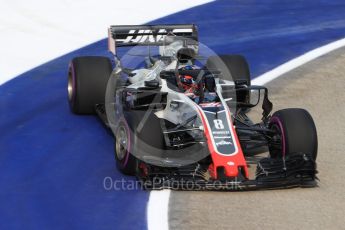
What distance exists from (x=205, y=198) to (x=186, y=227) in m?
0.85

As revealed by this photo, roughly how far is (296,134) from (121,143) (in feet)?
6.88

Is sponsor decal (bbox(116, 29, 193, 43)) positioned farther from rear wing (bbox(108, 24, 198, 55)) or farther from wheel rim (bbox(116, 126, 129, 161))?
wheel rim (bbox(116, 126, 129, 161))

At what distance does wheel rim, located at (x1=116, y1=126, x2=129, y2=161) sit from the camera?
31.6ft

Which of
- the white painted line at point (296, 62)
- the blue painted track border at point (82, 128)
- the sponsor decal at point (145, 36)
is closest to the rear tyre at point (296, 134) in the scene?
the blue painted track border at point (82, 128)

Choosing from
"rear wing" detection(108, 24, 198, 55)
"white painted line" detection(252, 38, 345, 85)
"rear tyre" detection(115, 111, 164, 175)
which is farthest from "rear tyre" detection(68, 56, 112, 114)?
"white painted line" detection(252, 38, 345, 85)

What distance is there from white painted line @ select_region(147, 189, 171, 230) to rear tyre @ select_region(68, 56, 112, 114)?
304 centimetres

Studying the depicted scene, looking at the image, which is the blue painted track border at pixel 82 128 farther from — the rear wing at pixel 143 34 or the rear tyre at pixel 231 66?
the rear tyre at pixel 231 66

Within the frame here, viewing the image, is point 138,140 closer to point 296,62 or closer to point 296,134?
point 296,134

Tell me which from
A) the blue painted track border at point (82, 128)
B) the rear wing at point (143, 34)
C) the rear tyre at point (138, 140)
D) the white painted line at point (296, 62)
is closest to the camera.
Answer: the blue painted track border at point (82, 128)

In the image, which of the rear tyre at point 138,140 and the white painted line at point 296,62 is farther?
the white painted line at point 296,62

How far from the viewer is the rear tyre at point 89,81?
11.9 meters

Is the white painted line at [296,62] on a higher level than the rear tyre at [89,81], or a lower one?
lower

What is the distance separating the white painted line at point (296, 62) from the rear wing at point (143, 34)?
2.00 metres

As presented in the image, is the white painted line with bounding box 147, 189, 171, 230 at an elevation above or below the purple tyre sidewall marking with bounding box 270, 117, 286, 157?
below
